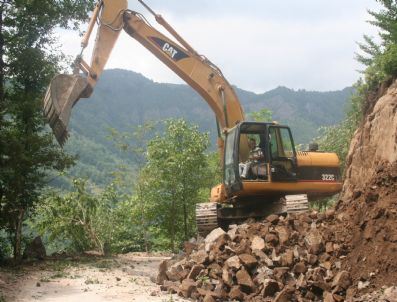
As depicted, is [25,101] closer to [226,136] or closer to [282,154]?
[226,136]

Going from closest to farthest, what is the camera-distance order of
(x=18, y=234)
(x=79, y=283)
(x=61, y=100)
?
(x=79, y=283) < (x=61, y=100) < (x=18, y=234)

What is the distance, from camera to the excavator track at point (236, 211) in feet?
38.5

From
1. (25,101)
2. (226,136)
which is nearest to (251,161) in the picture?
(226,136)

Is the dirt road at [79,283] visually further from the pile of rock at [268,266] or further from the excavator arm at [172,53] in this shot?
the excavator arm at [172,53]

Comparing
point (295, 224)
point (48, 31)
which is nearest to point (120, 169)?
point (48, 31)

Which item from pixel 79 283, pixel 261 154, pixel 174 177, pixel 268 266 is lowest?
pixel 79 283

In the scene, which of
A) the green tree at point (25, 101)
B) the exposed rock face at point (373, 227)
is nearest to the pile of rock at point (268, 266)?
the exposed rock face at point (373, 227)

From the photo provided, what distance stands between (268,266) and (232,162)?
11.3 ft

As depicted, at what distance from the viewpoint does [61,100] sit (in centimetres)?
1119

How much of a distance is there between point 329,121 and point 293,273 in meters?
154

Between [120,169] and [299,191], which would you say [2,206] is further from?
[120,169]

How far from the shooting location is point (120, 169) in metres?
25.4

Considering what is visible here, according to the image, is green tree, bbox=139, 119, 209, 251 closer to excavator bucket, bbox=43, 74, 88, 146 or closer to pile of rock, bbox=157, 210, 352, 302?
excavator bucket, bbox=43, 74, 88, 146

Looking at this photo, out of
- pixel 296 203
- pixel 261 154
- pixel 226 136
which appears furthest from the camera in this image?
pixel 226 136
